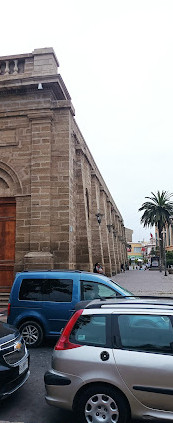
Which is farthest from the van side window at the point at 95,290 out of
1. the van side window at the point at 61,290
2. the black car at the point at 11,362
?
the black car at the point at 11,362

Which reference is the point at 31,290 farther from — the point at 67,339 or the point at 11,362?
the point at 67,339

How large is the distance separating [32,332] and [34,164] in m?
7.46

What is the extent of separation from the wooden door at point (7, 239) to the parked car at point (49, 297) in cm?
566

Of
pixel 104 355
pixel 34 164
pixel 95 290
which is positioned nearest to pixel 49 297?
pixel 95 290

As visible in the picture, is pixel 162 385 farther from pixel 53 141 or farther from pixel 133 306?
pixel 53 141

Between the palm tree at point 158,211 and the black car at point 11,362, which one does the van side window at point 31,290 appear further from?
the palm tree at point 158,211

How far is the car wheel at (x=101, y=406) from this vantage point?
321 centimetres

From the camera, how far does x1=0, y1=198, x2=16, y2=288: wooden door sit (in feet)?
40.3

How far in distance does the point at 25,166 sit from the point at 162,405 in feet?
35.4

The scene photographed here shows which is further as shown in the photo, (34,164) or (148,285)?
(148,285)

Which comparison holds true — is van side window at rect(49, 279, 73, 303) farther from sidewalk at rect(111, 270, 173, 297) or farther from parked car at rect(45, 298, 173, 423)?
sidewalk at rect(111, 270, 173, 297)

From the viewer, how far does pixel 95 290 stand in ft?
21.9

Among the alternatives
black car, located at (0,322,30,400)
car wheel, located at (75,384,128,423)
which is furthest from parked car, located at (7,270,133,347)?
car wheel, located at (75,384,128,423)

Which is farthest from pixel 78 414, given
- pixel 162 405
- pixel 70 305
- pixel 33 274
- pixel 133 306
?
pixel 33 274
